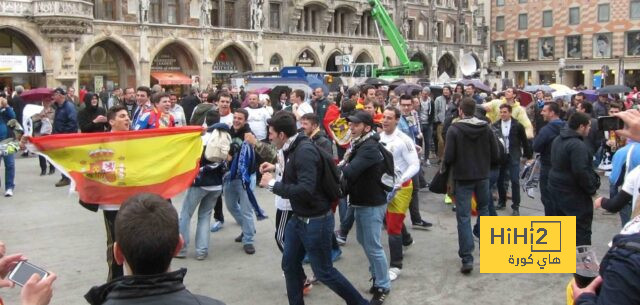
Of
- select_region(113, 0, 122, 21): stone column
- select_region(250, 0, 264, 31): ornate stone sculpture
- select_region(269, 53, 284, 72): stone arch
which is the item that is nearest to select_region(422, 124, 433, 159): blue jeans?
select_region(113, 0, 122, 21): stone column

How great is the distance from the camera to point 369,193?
572 centimetres

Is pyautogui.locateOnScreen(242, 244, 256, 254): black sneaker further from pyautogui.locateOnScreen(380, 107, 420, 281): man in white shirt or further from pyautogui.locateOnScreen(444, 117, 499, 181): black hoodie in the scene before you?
pyautogui.locateOnScreen(444, 117, 499, 181): black hoodie

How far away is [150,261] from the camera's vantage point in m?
2.34

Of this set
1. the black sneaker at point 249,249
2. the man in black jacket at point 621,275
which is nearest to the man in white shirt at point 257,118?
the black sneaker at point 249,249

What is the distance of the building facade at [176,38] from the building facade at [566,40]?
15.6m

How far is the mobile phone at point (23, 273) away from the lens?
2445 millimetres

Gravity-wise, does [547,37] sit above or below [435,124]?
above

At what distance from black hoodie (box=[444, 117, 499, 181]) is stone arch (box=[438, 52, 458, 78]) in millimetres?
45518

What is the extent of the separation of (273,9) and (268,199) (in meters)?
28.4

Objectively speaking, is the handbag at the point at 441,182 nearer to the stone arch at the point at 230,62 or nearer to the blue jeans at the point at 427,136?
the blue jeans at the point at 427,136

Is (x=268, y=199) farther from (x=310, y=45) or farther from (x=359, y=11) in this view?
(x=359, y=11)

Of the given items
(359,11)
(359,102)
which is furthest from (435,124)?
(359,11)

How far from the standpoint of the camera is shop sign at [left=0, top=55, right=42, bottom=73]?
2744 cm

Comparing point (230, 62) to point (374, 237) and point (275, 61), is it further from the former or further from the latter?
point (374, 237)
